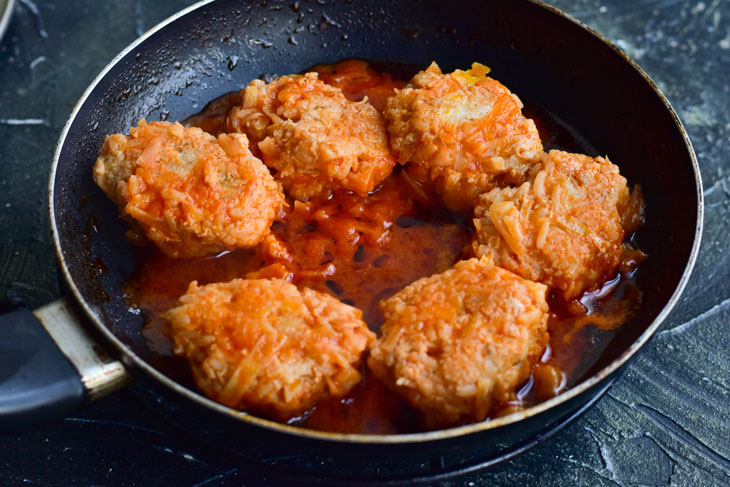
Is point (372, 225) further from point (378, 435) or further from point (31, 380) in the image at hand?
point (31, 380)

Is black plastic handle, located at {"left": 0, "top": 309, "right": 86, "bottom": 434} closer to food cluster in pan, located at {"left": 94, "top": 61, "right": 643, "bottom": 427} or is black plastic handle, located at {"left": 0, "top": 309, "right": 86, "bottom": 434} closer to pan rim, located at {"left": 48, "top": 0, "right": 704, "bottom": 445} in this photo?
pan rim, located at {"left": 48, "top": 0, "right": 704, "bottom": 445}

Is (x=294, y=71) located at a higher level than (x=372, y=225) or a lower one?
higher

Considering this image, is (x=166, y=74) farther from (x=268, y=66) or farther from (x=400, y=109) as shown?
(x=400, y=109)

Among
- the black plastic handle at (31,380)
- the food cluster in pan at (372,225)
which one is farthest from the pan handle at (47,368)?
the food cluster in pan at (372,225)

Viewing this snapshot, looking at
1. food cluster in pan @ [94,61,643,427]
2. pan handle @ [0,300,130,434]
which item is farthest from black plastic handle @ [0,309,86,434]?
food cluster in pan @ [94,61,643,427]

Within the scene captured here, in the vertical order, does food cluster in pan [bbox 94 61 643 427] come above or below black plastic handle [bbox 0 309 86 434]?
above

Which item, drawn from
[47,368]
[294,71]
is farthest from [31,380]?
[294,71]

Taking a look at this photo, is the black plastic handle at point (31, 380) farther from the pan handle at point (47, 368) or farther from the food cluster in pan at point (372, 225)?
the food cluster in pan at point (372, 225)

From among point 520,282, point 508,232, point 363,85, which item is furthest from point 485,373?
point 363,85
